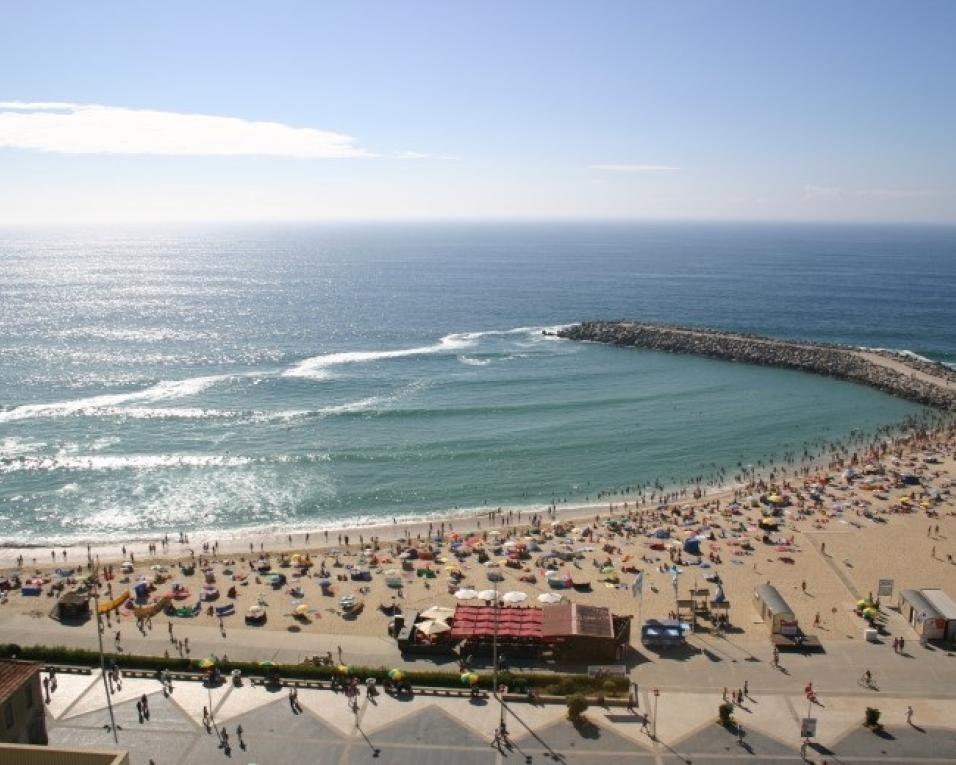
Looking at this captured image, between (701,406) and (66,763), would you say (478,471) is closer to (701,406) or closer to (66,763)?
(701,406)

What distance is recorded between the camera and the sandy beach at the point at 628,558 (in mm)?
42094

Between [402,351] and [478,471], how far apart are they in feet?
161

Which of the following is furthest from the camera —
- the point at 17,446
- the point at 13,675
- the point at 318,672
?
the point at 17,446

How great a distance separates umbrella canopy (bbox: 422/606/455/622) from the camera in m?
38.1

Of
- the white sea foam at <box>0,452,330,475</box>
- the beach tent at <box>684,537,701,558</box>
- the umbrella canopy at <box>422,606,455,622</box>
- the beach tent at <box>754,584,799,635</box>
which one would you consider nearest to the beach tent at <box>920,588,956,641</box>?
the beach tent at <box>754,584,799,635</box>

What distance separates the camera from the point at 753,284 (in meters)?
196

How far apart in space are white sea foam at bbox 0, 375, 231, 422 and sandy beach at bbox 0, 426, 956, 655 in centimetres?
3178

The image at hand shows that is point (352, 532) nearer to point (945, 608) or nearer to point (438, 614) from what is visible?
point (438, 614)

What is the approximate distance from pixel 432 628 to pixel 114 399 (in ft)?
209

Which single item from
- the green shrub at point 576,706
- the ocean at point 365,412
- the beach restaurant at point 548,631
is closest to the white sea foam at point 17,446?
the ocean at point 365,412

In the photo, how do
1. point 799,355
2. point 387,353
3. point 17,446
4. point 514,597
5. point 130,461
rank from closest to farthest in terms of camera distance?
point 514,597 → point 130,461 → point 17,446 → point 799,355 → point 387,353

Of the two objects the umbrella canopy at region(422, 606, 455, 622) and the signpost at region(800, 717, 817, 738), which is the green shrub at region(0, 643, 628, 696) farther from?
the signpost at region(800, 717, 817, 738)

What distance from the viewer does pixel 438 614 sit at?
3844 cm

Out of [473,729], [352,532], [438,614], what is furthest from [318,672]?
[352,532]
